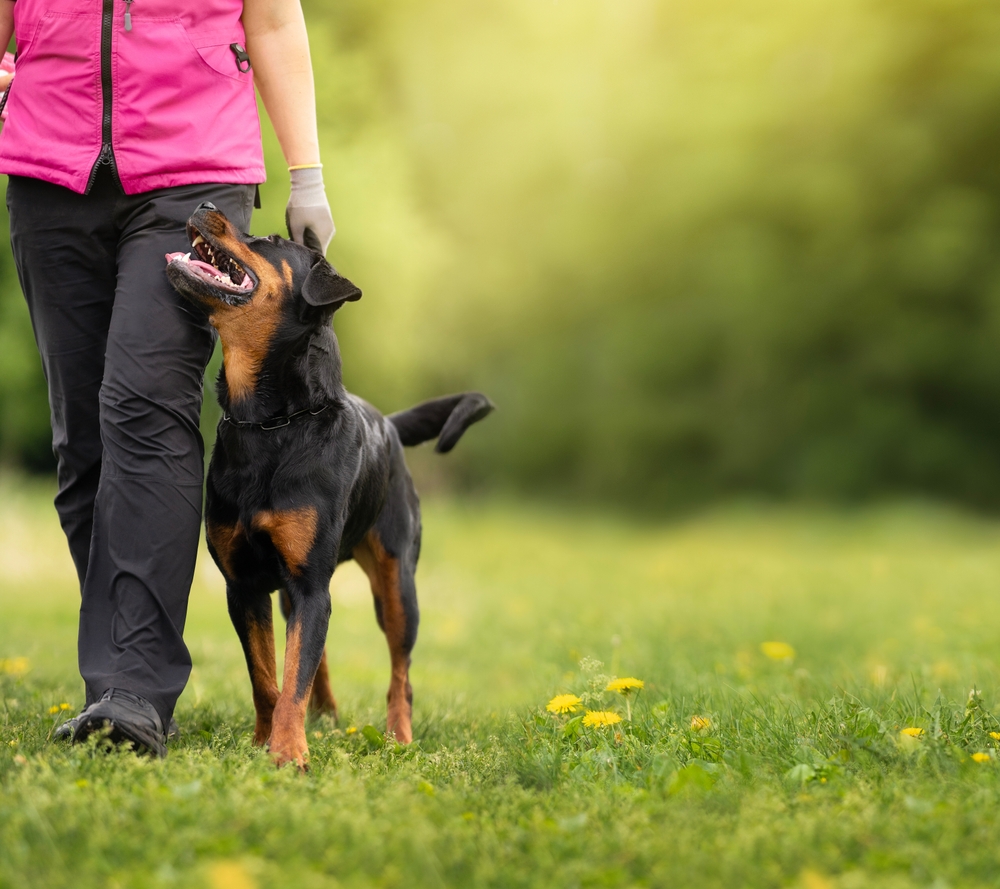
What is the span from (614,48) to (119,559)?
17351mm

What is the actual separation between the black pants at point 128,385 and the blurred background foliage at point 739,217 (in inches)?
420

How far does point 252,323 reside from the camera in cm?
340

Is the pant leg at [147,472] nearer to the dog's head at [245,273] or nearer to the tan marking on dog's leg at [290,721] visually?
the dog's head at [245,273]

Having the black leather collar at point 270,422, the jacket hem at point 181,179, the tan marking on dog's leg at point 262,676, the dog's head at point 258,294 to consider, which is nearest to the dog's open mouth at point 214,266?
the dog's head at point 258,294

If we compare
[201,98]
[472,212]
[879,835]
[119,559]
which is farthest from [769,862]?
[472,212]

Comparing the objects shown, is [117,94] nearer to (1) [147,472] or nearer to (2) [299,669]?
(1) [147,472]

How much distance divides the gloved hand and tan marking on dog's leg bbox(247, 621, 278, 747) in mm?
1230

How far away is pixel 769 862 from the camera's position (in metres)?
2.12

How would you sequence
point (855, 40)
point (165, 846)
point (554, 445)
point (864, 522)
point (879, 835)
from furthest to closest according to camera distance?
point (554, 445) < point (855, 40) < point (864, 522) < point (879, 835) < point (165, 846)

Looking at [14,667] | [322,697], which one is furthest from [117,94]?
[14,667]

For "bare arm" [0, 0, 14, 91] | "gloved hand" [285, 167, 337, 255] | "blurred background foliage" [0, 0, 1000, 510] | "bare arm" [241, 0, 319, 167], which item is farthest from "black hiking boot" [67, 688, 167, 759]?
"blurred background foliage" [0, 0, 1000, 510]

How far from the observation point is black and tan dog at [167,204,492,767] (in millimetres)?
3258

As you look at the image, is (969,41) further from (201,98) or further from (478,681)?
(201,98)

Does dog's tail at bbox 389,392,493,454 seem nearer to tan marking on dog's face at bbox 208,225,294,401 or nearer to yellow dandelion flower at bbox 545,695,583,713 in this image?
tan marking on dog's face at bbox 208,225,294,401
